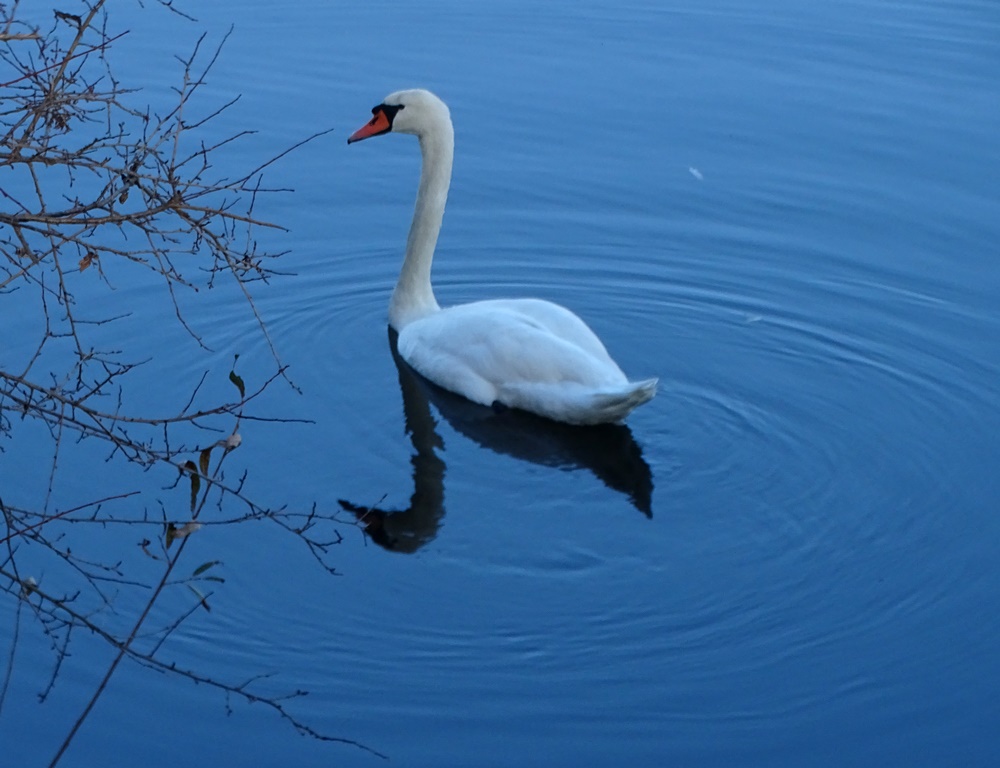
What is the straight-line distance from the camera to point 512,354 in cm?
765

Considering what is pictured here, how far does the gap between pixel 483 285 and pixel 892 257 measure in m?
2.57

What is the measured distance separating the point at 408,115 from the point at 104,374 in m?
2.52

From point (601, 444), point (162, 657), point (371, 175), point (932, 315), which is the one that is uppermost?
point (371, 175)

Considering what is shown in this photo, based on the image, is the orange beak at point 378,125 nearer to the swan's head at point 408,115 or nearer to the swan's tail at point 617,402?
the swan's head at point 408,115

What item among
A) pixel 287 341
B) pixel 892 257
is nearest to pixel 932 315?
pixel 892 257

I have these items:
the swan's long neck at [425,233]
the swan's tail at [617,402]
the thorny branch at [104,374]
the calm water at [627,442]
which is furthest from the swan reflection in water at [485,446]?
the swan's long neck at [425,233]

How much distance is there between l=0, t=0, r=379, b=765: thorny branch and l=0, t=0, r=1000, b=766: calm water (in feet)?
0.57

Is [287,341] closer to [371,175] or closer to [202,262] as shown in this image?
[202,262]

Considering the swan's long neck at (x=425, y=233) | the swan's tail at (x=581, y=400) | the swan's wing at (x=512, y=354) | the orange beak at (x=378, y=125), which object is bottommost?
the swan's tail at (x=581, y=400)

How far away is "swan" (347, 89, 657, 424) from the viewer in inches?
291

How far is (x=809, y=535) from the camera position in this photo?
6578 millimetres

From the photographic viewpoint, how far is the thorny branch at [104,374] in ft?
14.3

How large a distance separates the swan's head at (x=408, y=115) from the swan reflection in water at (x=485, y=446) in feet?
5.80

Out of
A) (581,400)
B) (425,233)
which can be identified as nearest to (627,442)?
(581,400)
